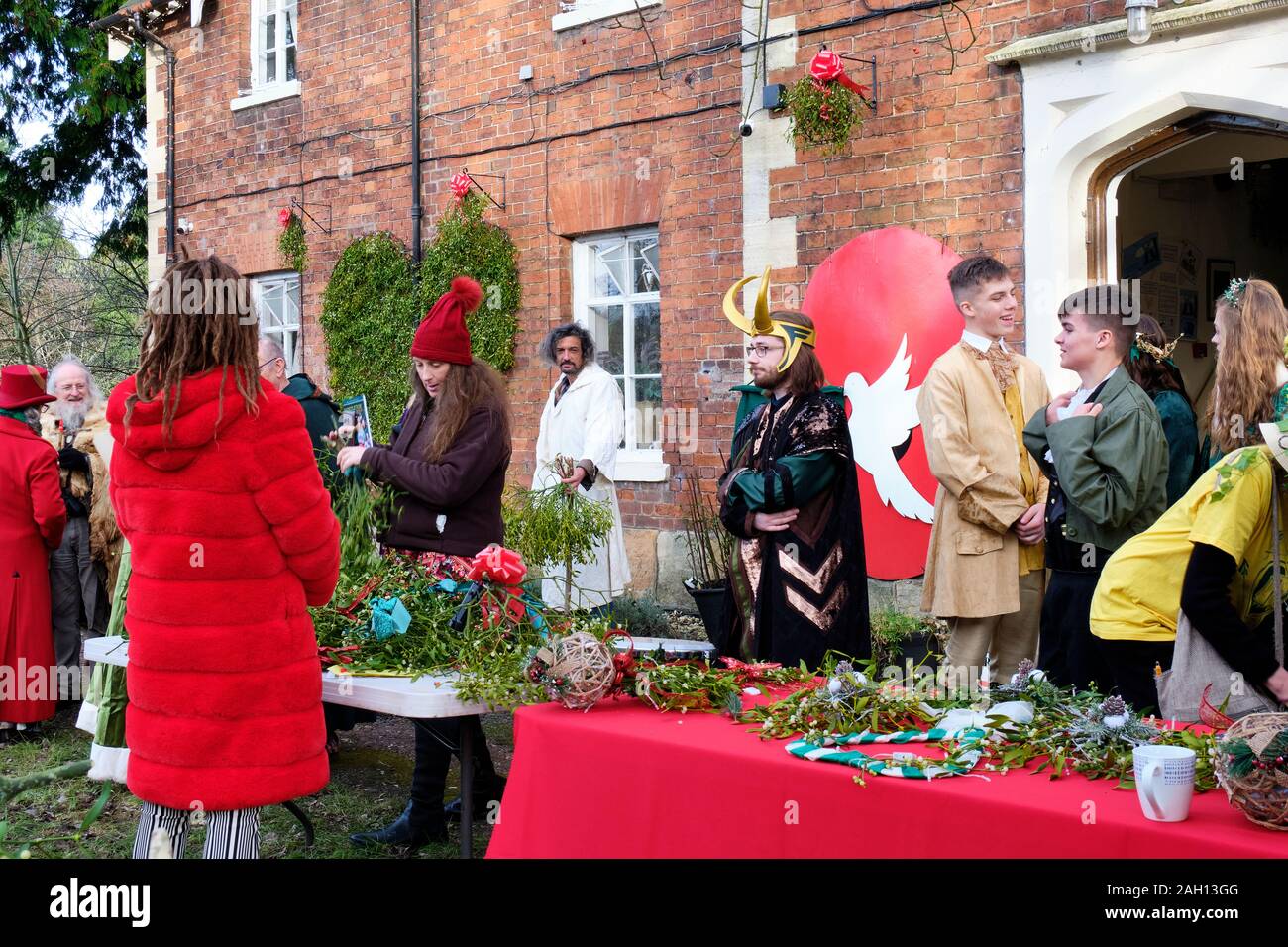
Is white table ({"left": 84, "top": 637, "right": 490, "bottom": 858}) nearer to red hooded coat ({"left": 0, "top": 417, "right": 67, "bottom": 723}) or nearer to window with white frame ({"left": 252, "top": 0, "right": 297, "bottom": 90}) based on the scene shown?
red hooded coat ({"left": 0, "top": 417, "right": 67, "bottom": 723})

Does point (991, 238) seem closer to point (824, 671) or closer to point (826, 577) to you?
point (826, 577)

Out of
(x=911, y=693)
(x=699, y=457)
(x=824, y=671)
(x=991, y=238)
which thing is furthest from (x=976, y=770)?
(x=699, y=457)

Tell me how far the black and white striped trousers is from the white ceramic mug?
6.90ft

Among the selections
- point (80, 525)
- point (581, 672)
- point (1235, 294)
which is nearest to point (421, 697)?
point (581, 672)

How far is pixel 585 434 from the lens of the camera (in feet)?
26.5

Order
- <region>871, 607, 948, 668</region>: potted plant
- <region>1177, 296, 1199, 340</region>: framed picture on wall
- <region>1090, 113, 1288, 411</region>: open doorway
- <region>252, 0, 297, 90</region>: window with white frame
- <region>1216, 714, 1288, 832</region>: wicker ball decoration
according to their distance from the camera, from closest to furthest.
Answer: <region>1216, 714, 1288, 832</region>: wicker ball decoration → <region>871, 607, 948, 668</region>: potted plant → <region>1090, 113, 1288, 411</region>: open doorway → <region>1177, 296, 1199, 340</region>: framed picture on wall → <region>252, 0, 297, 90</region>: window with white frame

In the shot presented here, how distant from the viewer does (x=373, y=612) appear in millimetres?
4086

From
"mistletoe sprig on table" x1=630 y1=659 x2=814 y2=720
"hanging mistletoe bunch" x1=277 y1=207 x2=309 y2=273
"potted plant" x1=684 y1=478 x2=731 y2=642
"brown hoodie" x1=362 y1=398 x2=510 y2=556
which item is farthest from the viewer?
"hanging mistletoe bunch" x1=277 y1=207 x2=309 y2=273

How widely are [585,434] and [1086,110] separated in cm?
341

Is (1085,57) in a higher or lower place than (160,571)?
higher

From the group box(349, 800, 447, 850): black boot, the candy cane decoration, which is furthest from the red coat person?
the candy cane decoration

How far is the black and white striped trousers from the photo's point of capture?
322 cm

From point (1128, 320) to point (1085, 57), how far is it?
10.6 ft
